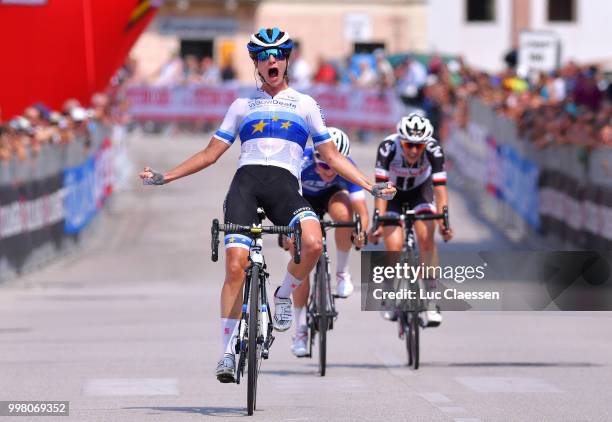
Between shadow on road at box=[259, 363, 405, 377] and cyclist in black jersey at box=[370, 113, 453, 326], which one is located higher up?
cyclist in black jersey at box=[370, 113, 453, 326]

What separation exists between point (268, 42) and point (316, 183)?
10.8 ft

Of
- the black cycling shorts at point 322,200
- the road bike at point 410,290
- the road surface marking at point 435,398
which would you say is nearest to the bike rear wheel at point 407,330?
the road bike at point 410,290

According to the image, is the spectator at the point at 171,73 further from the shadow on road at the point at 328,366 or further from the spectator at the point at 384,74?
the shadow on road at the point at 328,366

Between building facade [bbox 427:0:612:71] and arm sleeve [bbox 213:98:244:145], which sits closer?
arm sleeve [bbox 213:98:244:145]

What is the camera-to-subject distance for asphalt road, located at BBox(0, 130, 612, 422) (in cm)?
1090

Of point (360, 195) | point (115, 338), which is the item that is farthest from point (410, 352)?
point (115, 338)

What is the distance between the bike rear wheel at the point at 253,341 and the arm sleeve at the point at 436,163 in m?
3.96

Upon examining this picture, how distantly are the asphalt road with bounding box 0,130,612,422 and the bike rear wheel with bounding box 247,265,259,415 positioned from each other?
14cm

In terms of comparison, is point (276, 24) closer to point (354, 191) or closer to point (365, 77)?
point (365, 77)

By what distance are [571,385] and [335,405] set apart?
1902mm

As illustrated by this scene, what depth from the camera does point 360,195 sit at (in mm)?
13922

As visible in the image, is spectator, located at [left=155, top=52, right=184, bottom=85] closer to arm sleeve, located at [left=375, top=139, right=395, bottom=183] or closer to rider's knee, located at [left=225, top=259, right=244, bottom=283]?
arm sleeve, located at [left=375, top=139, right=395, bottom=183]

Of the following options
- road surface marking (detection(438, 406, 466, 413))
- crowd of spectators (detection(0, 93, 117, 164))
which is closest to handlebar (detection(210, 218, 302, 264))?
road surface marking (detection(438, 406, 466, 413))

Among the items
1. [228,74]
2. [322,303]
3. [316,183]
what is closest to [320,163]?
[316,183]
